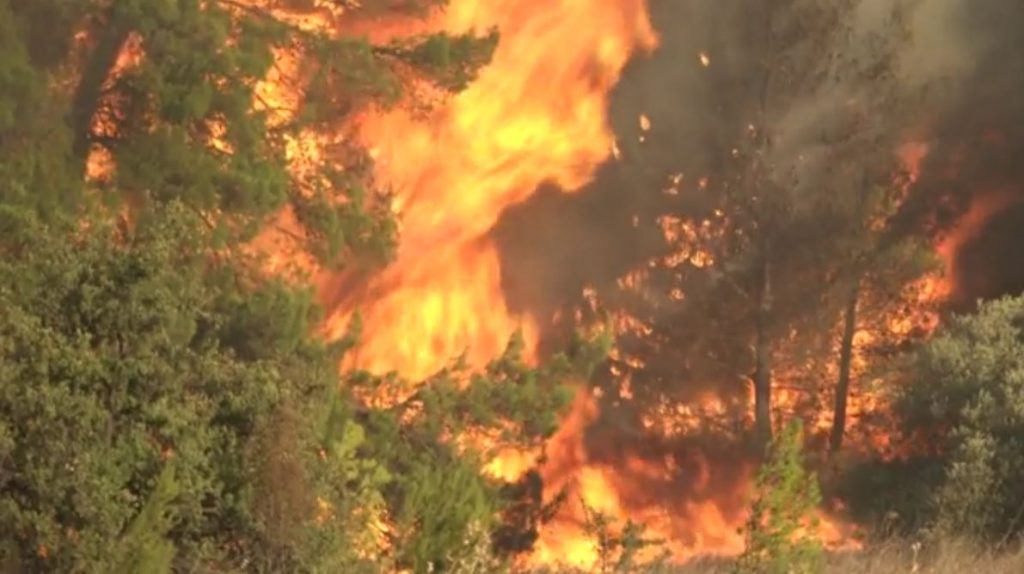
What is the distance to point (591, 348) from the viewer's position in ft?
51.3

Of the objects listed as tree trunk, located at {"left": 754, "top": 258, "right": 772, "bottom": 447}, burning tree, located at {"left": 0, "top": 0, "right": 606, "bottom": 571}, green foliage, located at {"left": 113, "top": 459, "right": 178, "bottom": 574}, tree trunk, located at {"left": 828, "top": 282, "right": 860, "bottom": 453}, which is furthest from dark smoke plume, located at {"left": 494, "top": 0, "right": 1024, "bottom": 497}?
green foliage, located at {"left": 113, "top": 459, "right": 178, "bottom": 574}

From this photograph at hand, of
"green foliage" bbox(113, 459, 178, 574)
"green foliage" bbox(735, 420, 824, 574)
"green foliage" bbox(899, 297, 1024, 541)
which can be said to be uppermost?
"green foliage" bbox(899, 297, 1024, 541)

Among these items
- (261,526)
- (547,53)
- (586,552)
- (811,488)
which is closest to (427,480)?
(261,526)

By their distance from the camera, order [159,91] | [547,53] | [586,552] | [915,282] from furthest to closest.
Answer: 1. [915,282]
2. [547,53]
3. [586,552]
4. [159,91]

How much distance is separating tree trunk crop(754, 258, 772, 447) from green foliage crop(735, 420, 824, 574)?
44.8 ft

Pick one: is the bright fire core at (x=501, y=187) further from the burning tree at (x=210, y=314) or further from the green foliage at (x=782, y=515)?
the green foliage at (x=782, y=515)

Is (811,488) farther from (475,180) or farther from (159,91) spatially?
(475,180)

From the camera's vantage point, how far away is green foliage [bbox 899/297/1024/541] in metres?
13.7

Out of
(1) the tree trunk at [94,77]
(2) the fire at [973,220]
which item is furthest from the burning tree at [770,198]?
(1) the tree trunk at [94,77]

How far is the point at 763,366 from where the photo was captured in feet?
72.8

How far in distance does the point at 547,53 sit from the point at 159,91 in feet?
29.7

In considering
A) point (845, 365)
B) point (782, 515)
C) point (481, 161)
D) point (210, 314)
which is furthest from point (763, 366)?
point (210, 314)

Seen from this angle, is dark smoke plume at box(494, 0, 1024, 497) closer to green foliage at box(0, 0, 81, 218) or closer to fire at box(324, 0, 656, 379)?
fire at box(324, 0, 656, 379)

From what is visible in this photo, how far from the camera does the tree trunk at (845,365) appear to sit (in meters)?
21.4
